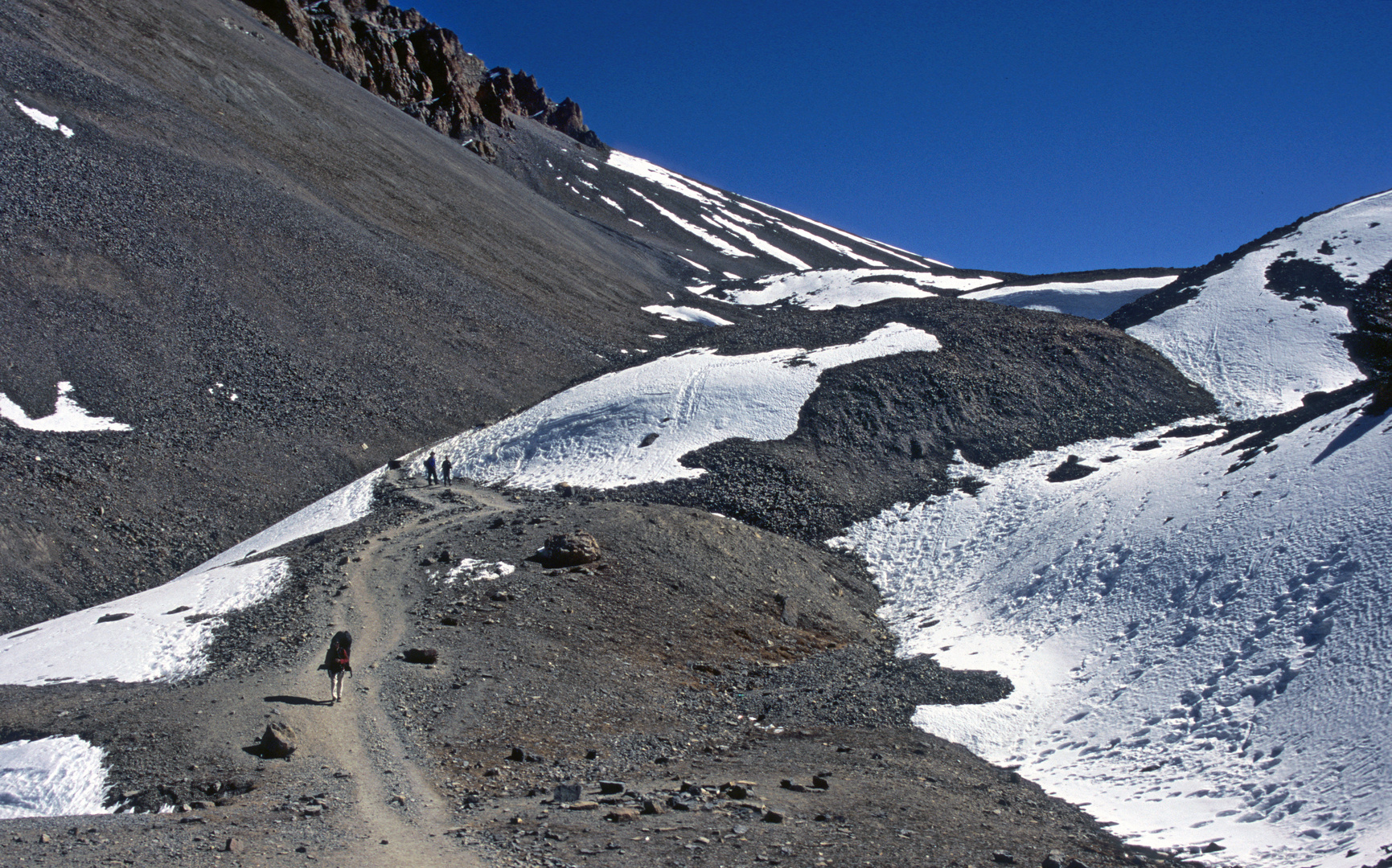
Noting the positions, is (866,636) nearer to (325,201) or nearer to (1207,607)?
(1207,607)

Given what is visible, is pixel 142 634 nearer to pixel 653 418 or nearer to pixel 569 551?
pixel 569 551

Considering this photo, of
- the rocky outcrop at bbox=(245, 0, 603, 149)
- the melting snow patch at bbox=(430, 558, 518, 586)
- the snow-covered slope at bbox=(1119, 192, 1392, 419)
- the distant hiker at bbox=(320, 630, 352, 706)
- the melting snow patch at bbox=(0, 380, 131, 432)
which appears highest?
the rocky outcrop at bbox=(245, 0, 603, 149)

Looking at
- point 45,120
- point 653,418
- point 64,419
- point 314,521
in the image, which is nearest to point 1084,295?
point 653,418

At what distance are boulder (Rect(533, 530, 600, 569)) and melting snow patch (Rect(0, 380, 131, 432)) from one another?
19423mm

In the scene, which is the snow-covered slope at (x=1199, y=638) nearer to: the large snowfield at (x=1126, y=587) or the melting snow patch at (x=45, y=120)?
the large snowfield at (x=1126, y=587)

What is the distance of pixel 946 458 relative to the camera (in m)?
26.5

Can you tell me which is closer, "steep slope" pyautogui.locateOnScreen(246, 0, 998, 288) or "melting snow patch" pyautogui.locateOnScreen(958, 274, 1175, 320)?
"melting snow patch" pyautogui.locateOnScreen(958, 274, 1175, 320)

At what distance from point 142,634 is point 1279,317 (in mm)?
39404

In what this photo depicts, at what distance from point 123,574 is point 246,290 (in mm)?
20124

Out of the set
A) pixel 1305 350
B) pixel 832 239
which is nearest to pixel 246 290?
pixel 1305 350

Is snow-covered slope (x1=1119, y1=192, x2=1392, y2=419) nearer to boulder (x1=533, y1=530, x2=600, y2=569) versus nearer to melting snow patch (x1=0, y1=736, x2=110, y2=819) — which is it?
boulder (x1=533, y1=530, x2=600, y2=569)

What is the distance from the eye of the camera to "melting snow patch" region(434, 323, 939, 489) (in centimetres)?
2738

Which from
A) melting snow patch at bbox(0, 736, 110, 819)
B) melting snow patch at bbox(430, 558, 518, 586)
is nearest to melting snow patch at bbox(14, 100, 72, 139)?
melting snow patch at bbox(430, 558, 518, 586)

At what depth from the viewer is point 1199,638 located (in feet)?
42.9
